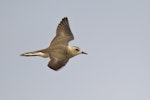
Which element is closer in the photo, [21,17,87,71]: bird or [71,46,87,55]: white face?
[21,17,87,71]: bird

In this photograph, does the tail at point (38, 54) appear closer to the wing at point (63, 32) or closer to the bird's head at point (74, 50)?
Result: the bird's head at point (74, 50)

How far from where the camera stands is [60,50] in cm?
1530

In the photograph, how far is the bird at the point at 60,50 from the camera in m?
13.6

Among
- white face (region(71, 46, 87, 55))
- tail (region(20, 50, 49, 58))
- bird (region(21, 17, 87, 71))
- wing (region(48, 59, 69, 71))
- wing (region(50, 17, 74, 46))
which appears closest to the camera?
wing (region(48, 59, 69, 71))

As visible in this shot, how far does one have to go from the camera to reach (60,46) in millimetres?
15953

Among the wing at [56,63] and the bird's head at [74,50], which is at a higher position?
the bird's head at [74,50]

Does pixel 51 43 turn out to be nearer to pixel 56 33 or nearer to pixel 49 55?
pixel 56 33

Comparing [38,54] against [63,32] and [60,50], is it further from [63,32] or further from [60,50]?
[63,32]

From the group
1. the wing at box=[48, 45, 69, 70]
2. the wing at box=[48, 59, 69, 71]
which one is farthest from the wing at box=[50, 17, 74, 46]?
the wing at box=[48, 59, 69, 71]

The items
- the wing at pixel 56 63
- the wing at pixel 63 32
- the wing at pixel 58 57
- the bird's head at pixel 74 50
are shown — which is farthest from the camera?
the wing at pixel 63 32

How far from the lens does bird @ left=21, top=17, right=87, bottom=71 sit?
1361 cm

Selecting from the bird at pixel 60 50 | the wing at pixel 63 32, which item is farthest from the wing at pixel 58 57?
the wing at pixel 63 32

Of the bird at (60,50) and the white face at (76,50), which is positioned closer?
the bird at (60,50)

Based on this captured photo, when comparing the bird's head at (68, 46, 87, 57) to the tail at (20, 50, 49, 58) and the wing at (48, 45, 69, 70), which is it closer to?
the wing at (48, 45, 69, 70)
